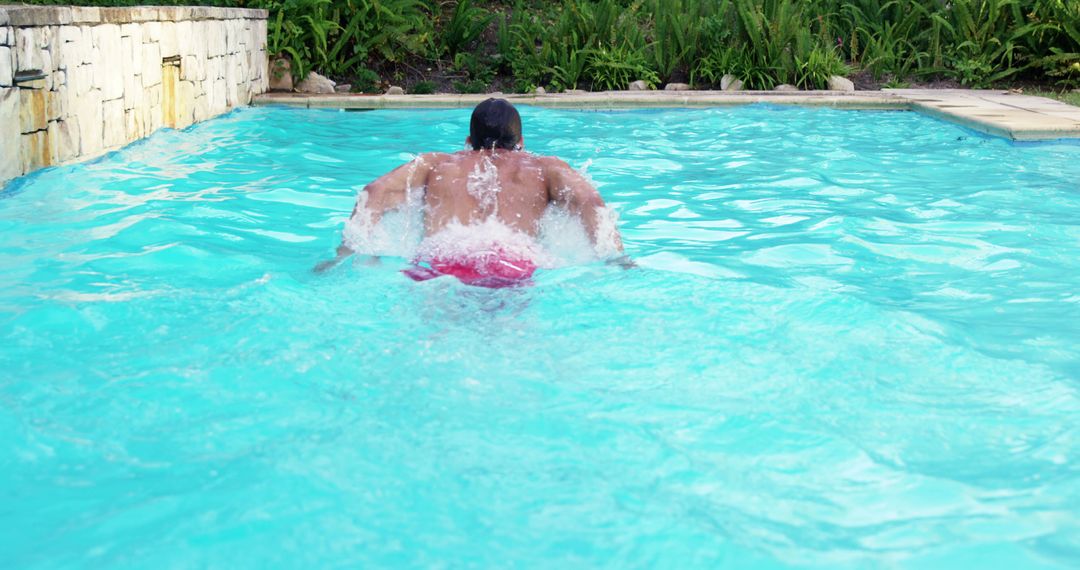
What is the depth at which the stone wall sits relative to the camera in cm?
662

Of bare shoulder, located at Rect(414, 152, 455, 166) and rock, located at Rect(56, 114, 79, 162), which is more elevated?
bare shoulder, located at Rect(414, 152, 455, 166)

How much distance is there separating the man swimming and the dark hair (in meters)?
0.09

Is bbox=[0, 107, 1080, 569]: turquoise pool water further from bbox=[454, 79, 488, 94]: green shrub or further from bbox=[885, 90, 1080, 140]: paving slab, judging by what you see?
bbox=[454, 79, 488, 94]: green shrub

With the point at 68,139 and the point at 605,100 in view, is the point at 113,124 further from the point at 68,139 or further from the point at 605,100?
the point at 605,100

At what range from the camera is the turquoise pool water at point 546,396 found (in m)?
2.72

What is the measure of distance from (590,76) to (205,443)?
10653 millimetres

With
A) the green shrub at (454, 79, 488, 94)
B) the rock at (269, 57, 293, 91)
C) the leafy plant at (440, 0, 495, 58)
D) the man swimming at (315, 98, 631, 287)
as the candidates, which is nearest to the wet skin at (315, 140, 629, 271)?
the man swimming at (315, 98, 631, 287)

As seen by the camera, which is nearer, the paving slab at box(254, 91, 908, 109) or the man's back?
the man's back

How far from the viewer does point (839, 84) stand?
12734mm

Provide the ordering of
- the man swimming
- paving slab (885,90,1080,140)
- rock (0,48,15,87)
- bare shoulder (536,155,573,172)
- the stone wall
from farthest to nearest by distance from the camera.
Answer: paving slab (885,90,1080,140)
the stone wall
rock (0,48,15,87)
bare shoulder (536,155,573,172)
the man swimming

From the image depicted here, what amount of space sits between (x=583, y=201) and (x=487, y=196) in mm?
398

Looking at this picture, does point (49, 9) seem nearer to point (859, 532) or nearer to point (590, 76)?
point (859, 532)

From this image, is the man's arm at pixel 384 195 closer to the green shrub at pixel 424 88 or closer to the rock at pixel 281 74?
the green shrub at pixel 424 88

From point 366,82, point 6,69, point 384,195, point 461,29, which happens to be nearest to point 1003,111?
point 461,29
